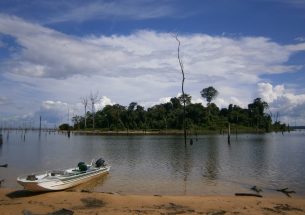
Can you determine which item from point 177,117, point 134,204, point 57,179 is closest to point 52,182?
point 57,179

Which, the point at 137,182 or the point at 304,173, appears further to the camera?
the point at 304,173

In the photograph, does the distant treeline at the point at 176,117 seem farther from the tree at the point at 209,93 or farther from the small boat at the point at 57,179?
the small boat at the point at 57,179

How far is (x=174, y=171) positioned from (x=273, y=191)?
8768mm

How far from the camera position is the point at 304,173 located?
27156 millimetres

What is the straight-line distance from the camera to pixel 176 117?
11488 cm

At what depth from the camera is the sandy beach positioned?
591 inches

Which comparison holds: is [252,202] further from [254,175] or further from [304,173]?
[304,173]

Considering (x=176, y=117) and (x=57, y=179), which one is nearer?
(x=57, y=179)

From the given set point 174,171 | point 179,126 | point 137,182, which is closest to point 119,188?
point 137,182

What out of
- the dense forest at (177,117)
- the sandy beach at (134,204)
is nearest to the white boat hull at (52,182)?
the sandy beach at (134,204)

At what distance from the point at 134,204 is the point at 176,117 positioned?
98.9 meters

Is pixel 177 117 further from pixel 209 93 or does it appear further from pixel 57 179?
pixel 57 179

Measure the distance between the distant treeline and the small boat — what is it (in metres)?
88.3

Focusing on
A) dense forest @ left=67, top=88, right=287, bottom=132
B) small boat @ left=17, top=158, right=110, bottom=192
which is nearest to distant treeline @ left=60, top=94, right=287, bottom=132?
dense forest @ left=67, top=88, right=287, bottom=132
